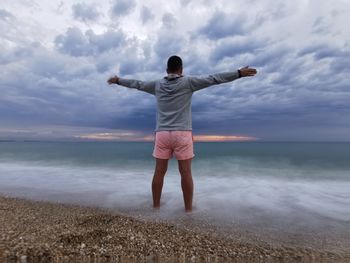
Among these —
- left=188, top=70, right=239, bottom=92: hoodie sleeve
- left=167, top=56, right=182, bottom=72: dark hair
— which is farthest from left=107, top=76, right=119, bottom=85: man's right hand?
left=188, top=70, right=239, bottom=92: hoodie sleeve

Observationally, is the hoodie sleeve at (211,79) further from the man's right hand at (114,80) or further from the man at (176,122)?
the man's right hand at (114,80)

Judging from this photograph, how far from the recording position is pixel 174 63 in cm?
395

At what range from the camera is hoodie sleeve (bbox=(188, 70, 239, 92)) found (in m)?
3.53

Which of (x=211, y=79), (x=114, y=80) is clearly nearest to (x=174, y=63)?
(x=211, y=79)

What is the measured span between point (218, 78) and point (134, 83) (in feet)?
4.23

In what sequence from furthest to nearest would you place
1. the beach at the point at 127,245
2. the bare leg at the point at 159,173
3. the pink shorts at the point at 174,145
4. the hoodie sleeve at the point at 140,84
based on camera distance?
the hoodie sleeve at the point at 140,84 < the bare leg at the point at 159,173 < the pink shorts at the point at 174,145 < the beach at the point at 127,245

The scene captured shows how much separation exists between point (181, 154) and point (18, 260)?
222cm

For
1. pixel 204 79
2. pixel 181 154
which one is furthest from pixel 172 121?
pixel 204 79

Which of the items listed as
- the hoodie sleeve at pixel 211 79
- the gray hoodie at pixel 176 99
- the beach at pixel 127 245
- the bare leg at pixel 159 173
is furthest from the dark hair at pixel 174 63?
the beach at pixel 127 245

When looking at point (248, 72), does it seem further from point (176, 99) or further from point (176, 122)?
Answer: point (176, 122)

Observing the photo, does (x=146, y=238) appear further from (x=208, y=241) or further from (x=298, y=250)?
(x=298, y=250)

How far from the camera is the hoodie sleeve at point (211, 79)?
11.6ft

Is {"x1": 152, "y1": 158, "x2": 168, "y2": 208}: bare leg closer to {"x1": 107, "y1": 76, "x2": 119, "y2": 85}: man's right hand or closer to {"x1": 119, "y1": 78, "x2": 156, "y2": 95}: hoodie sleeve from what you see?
{"x1": 119, "y1": 78, "x2": 156, "y2": 95}: hoodie sleeve

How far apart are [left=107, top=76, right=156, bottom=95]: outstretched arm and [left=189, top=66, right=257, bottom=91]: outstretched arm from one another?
66cm
